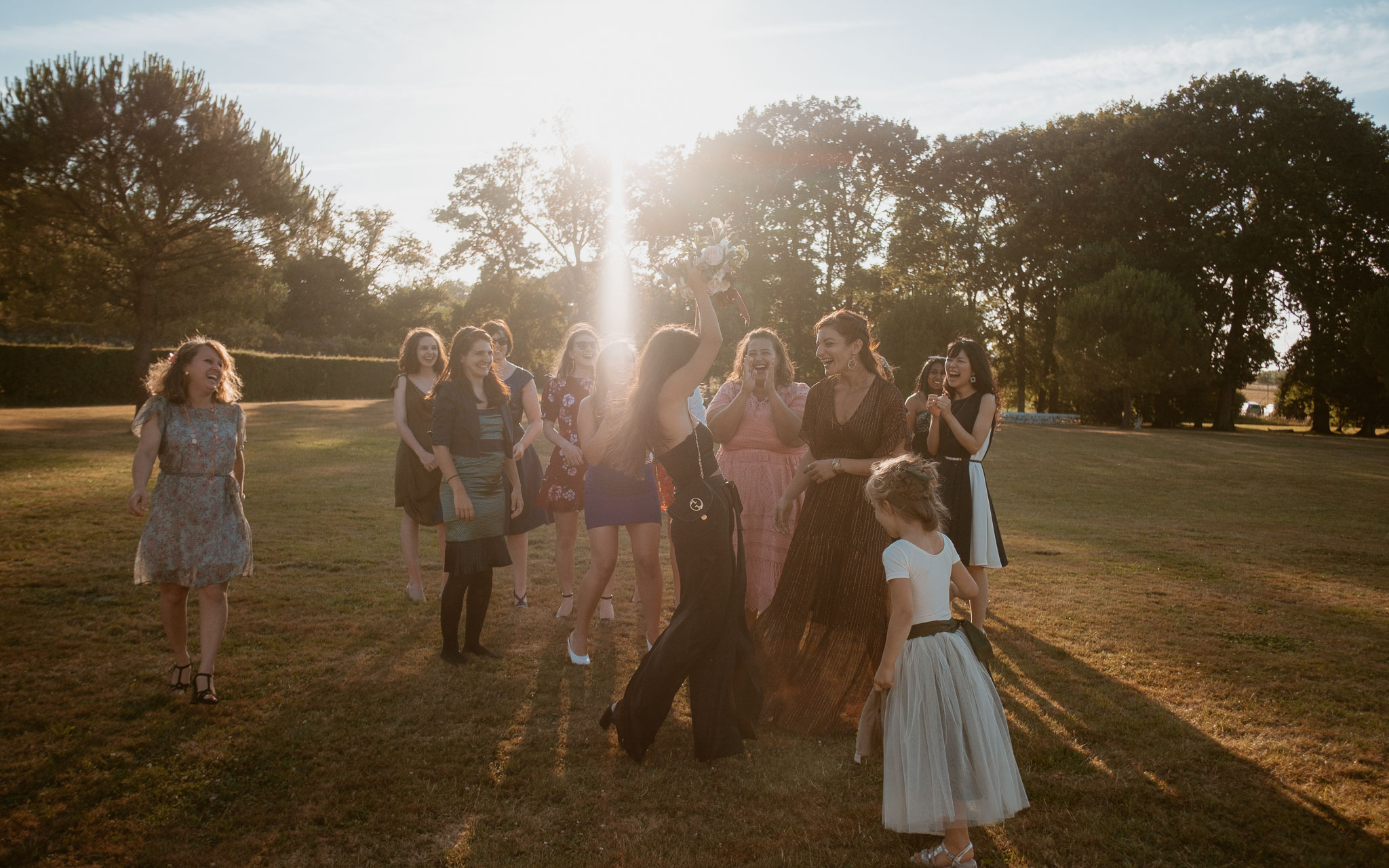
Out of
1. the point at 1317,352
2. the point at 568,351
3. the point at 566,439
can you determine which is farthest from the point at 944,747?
the point at 1317,352

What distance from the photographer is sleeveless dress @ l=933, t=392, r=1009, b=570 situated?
17.7 feet

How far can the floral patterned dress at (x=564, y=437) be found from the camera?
604 cm

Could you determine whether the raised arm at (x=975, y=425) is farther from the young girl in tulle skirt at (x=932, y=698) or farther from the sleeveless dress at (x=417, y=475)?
the sleeveless dress at (x=417, y=475)

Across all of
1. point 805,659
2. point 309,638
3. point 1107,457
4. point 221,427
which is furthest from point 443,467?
point 1107,457

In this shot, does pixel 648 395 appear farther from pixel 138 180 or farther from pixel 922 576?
pixel 138 180

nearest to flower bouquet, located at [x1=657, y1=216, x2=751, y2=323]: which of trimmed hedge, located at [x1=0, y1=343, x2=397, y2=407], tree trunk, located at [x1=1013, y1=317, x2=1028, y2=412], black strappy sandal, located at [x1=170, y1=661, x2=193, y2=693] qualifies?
black strappy sandal, located at [x1=170, y1=661, x2=193, y2=693]

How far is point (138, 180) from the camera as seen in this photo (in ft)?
72.5

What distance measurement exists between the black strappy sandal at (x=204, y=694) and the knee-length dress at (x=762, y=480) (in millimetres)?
3006

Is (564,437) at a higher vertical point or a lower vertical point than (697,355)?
lower

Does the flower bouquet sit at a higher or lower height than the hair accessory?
higher

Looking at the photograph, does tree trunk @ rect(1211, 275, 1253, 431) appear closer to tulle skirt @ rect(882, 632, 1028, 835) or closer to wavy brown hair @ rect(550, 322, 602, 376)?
wavy brown hair @ rect(550, 322, 602, 376)

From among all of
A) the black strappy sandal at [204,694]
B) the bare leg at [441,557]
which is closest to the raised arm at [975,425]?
the bare leg at [441,557]

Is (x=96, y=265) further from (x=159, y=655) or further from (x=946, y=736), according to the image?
(x=946, y=736)

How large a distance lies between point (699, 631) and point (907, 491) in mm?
1307
